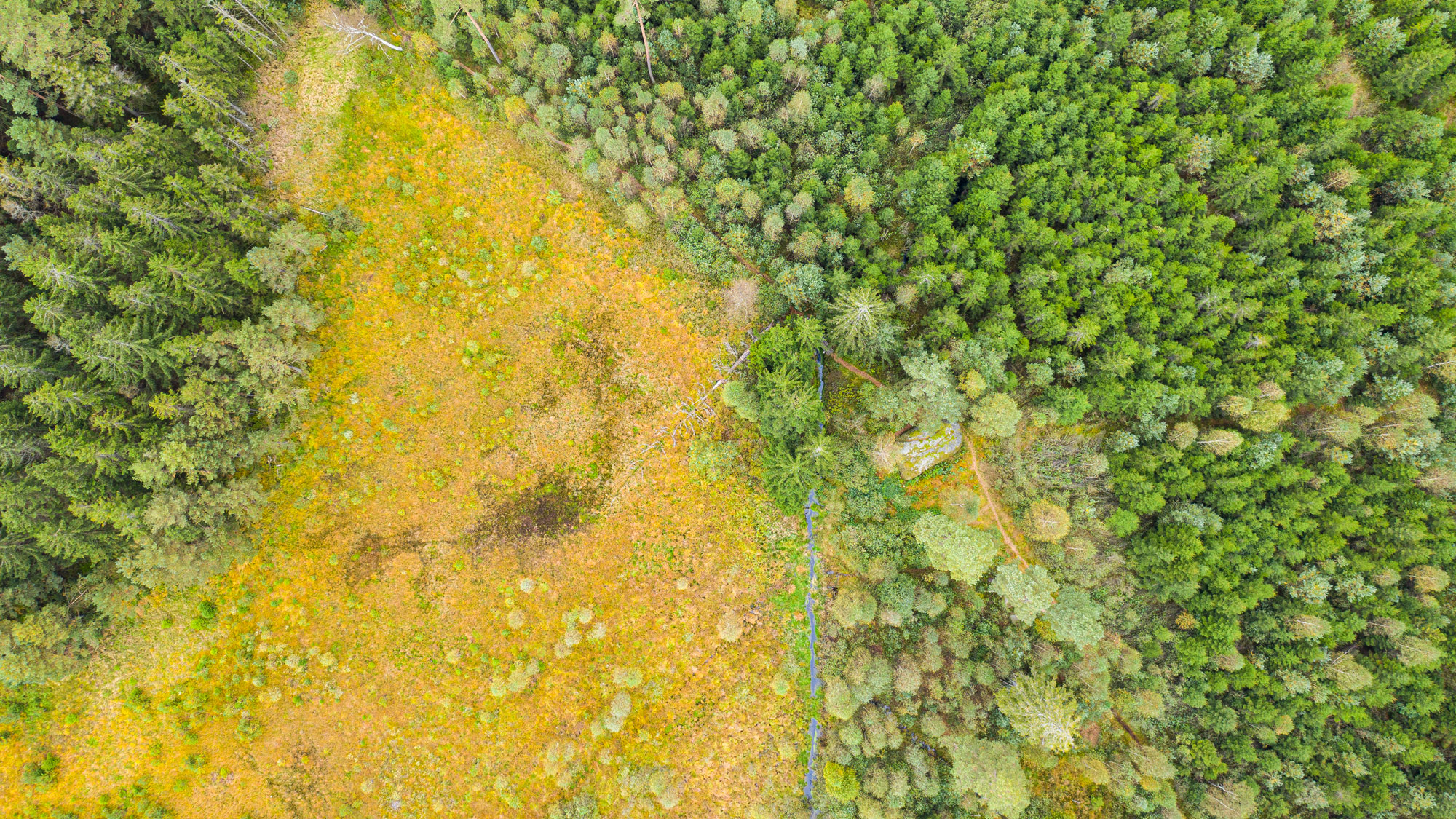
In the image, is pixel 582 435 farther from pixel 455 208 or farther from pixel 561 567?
pixel 455 208

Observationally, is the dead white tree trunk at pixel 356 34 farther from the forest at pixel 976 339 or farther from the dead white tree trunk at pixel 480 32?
the dead white tree trunk at pixel 480 32

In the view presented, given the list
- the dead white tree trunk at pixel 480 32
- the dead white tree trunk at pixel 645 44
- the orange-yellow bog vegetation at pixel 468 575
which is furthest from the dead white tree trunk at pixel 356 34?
the dead white tree trunk at pixel 645 44

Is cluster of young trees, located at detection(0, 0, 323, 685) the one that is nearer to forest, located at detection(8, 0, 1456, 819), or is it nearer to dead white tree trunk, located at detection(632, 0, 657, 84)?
forest, located at detection(8, 0, 1456, 819)

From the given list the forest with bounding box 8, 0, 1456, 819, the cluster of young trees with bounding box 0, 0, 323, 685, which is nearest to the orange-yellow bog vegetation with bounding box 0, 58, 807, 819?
the forest with bounding box 8, 0, 1456, 819

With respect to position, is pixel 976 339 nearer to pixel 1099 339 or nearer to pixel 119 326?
pixel 1099 339

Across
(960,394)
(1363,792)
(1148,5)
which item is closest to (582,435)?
(960,394)

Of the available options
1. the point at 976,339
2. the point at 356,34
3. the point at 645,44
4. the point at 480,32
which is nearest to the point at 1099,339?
the point at 976,339
